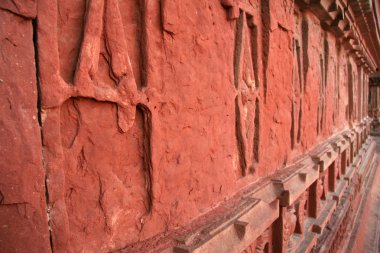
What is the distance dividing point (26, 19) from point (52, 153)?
345 mm

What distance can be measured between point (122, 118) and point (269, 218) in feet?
3.65

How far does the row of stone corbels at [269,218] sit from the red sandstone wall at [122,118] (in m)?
0.11

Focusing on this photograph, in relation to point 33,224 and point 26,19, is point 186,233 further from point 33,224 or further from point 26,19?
point 26,19

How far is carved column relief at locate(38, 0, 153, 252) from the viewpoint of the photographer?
2.63 feet

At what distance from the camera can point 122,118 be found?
38.7 inches

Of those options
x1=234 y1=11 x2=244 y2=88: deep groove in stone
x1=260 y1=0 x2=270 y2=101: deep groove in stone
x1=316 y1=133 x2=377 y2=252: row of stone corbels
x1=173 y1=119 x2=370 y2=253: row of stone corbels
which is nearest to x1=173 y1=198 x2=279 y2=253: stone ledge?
x1=173 y1=119 x2=370 y2=253: row of stone corbels

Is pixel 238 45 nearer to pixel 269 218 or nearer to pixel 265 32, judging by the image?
pixel 265 32

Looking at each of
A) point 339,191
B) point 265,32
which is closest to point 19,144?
point 265,32

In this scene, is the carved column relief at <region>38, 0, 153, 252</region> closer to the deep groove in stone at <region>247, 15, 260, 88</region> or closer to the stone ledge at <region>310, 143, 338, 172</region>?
the deep groove in stone at <region>247, 15, 260, 88</region>

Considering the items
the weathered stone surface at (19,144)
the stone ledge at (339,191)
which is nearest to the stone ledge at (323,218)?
the stone ledge at (339,191)

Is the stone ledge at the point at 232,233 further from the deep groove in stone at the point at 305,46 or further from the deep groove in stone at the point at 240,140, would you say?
the deep groove in stone at the point at 305,46

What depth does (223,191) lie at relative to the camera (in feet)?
5.05

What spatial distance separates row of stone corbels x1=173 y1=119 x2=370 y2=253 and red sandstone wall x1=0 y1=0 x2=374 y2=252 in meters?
0.11

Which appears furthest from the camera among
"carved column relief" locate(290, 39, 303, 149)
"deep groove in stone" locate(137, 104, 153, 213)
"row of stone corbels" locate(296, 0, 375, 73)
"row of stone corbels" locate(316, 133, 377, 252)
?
"row of stone corbels" locate(316, 133, 377, 252)
